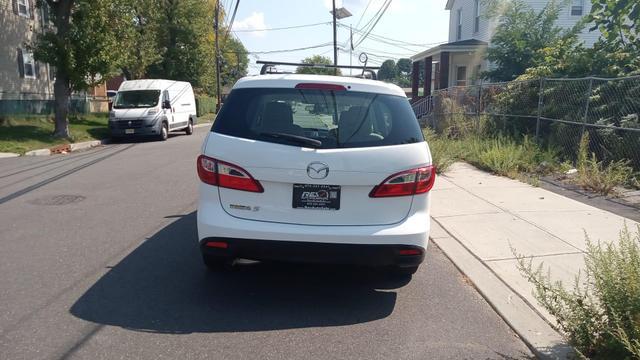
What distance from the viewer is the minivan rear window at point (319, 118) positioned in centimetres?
403

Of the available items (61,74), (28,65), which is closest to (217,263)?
(61,74)

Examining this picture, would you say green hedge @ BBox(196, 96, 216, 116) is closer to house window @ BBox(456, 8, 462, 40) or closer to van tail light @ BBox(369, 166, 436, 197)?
house window @ BBox(456, 8, 462, 40)

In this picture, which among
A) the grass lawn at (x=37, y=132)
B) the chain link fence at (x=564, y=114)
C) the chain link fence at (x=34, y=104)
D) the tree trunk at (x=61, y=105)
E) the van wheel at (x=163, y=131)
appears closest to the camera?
the chain link fence at (x=564, y=114)

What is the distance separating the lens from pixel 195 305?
13.4 feet

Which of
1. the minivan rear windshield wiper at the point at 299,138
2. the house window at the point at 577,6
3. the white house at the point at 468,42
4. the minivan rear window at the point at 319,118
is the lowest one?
the minivan rear windshield wiper at the point at 299,138

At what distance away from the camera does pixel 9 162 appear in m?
13.0

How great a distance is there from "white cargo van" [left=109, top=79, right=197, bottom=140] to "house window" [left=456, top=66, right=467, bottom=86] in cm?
1405

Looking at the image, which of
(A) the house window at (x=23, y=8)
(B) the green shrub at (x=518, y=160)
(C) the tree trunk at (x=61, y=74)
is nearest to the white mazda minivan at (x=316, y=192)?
(B) the green shrub at (x=518, y=160)

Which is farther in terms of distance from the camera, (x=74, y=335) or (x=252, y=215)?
(x=252, y=215)

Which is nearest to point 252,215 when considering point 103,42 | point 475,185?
point 475,185

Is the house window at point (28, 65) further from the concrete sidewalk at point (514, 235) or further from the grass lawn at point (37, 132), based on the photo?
the concrete sidewalk at point (514, 235)

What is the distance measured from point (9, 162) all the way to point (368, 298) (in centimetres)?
1204

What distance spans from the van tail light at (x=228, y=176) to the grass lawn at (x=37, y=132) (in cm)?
1347

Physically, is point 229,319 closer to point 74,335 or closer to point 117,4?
point 74,335
